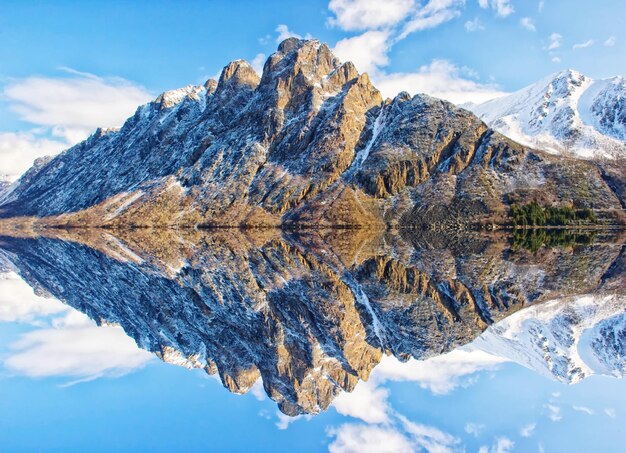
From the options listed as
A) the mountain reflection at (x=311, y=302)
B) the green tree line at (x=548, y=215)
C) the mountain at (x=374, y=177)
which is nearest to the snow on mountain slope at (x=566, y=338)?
the mountain reflection at (x=311, y=302)

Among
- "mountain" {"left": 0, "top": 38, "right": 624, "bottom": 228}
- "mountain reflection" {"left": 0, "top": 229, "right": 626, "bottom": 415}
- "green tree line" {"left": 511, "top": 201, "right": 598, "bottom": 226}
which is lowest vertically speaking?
"mountain reflection" {"left": 0, "top": 229, "right": 626, "bottom": 415}

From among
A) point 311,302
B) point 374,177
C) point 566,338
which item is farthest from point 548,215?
point 311,302

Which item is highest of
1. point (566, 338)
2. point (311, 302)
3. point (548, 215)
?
point (548, 215)

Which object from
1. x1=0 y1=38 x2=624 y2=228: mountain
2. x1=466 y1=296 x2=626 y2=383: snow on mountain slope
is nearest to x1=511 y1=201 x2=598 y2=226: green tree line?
x1=0 y1=38 x2=624 y2=228: mountain

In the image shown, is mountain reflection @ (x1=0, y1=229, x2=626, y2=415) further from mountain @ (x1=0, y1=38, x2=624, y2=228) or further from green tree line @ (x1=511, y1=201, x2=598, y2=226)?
mountain @ (x1=0, y1=38, x2=624, y2=228)

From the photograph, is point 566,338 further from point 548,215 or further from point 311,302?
point 548,215

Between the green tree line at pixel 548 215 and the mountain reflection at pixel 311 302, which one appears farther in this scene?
the green tree line at pixel 548 215

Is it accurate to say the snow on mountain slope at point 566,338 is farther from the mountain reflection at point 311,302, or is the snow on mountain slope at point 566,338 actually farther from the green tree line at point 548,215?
the green tree line at point 548,215
